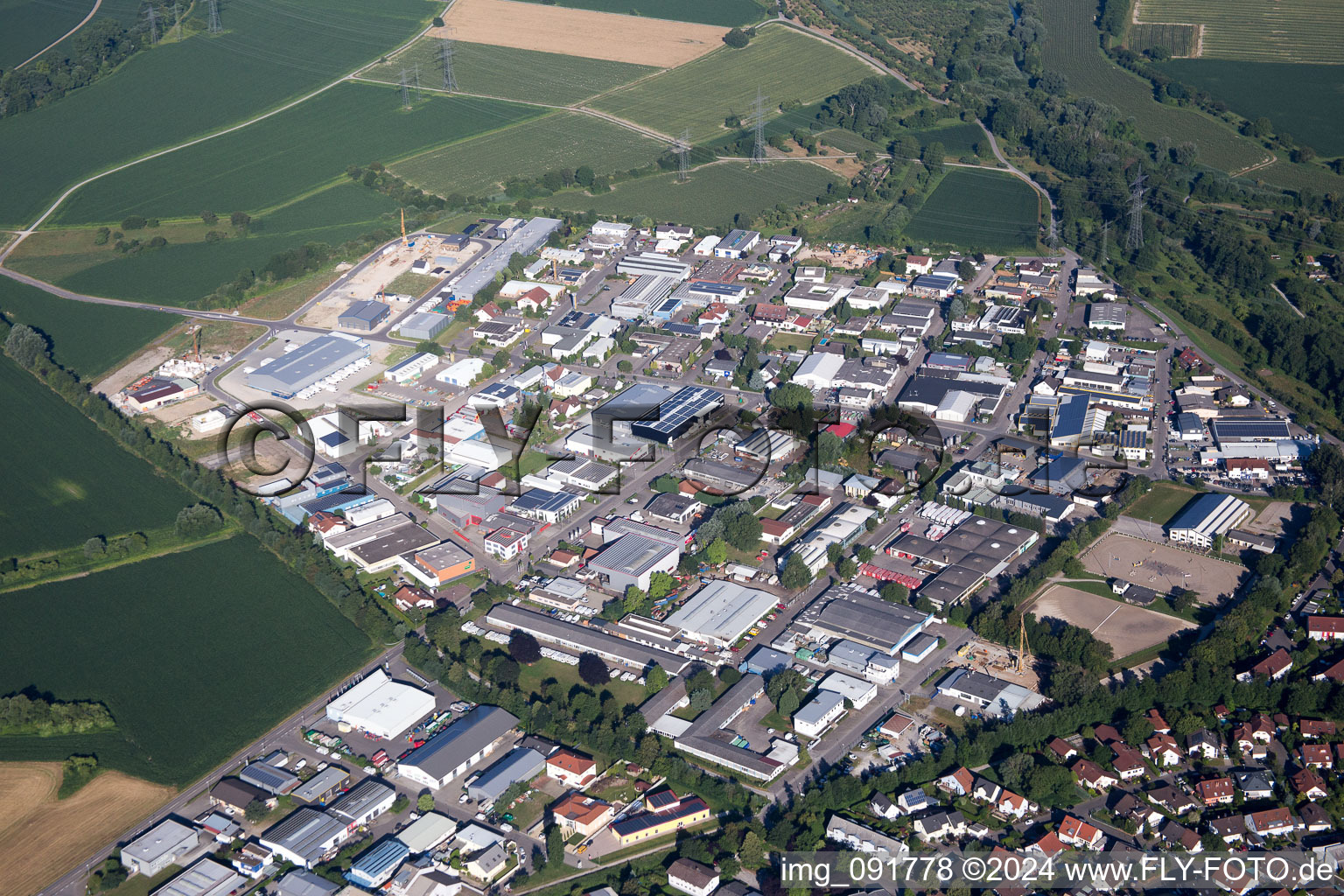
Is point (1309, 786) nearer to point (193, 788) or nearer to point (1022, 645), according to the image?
point (1022, 645)

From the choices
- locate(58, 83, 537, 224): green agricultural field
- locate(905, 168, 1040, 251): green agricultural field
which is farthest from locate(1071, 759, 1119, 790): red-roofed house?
locate(58, 83, 537, 224): green agricultural field

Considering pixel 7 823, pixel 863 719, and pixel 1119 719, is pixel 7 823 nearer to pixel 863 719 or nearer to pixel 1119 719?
pixel 863 719

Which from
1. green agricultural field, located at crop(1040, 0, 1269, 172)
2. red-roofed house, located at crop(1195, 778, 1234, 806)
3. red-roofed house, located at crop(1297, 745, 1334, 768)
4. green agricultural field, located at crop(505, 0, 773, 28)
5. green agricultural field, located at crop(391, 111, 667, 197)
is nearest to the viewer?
red-roofed house, located at crop(1195, 778, 1234, 806)

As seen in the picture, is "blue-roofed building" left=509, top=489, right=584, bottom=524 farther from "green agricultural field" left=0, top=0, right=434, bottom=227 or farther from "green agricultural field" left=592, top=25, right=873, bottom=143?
"green agricultural field" left=0, top=0, right=434, bottom=227

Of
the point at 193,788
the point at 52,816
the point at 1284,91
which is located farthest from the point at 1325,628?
the point at 1284,91

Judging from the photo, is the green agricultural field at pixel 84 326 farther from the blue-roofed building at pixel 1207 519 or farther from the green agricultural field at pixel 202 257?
the blue-roofed building at pixel 1207 519

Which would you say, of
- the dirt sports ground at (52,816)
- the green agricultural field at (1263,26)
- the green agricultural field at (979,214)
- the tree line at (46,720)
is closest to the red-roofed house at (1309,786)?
the dirt sports ground at (52,816)
